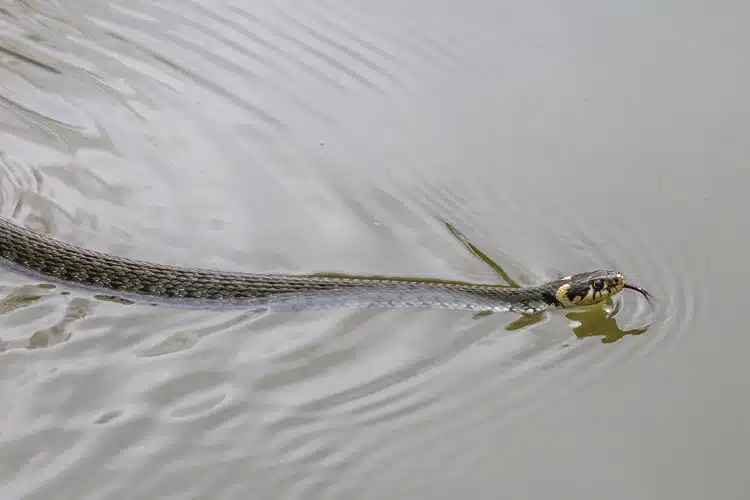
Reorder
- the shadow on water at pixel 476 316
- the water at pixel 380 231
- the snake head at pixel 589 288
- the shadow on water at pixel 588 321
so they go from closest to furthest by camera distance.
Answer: the water at pixel 380 231, the shadow on water at pixel 476 316, the shadow on water at pixel 588 321, the snake head at pixel 589 288

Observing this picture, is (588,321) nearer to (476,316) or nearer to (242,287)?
(476,316)

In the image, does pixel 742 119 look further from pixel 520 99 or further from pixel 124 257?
pixel 124 257

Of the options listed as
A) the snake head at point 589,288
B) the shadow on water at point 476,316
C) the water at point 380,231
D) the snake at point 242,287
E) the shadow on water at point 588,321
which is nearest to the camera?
the water at point 380,231

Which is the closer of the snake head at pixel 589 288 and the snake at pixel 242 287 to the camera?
the snake at pixel 242 287

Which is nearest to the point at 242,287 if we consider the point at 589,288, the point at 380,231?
the point at 380,231

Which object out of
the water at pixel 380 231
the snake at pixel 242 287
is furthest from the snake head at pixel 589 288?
the water at pixel 380 231

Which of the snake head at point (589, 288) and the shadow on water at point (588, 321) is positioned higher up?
the snake head at point (589, 288)

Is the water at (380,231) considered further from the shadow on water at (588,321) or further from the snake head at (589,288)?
the snake head at (589,288)
